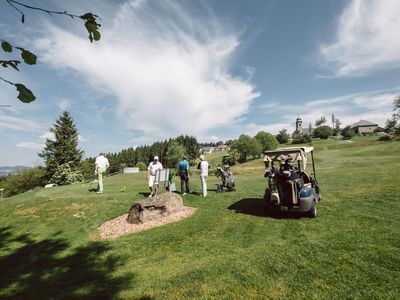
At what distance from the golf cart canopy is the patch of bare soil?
4.47m

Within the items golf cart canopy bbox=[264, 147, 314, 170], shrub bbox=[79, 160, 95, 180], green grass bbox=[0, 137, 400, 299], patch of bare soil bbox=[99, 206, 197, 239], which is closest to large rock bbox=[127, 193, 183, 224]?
patch of bare soil bbox=[99, 206, 197, 239]

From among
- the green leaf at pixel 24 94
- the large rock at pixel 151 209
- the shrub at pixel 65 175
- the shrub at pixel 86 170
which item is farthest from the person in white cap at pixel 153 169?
the shrub at pixel 86 170

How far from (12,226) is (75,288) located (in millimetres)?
8374

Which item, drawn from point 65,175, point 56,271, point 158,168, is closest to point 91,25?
point 56,271

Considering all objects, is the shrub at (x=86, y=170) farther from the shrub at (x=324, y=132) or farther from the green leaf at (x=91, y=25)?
the shrub at (x=324, y=132)

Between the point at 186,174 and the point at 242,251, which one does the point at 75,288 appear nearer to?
the point at 242,251

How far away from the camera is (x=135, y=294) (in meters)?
5.76

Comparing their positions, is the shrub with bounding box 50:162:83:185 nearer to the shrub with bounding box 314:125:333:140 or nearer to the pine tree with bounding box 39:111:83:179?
the pine tree with bounding box 39:111:83:179

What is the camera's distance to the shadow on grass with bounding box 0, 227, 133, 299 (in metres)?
6.20

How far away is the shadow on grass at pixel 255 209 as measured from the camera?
35.3 feet

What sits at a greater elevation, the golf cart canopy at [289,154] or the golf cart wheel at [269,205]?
the golf cart canopy at [289,154]

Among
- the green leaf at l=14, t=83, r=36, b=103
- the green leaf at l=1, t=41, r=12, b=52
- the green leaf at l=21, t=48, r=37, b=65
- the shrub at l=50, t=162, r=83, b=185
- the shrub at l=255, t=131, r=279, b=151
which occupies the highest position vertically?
the shrub at l=255, t=131, r=279, b=151

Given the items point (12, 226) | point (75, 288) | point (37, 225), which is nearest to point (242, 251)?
point (75, 288)

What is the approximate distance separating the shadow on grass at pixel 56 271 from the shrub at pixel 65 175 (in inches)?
1698
